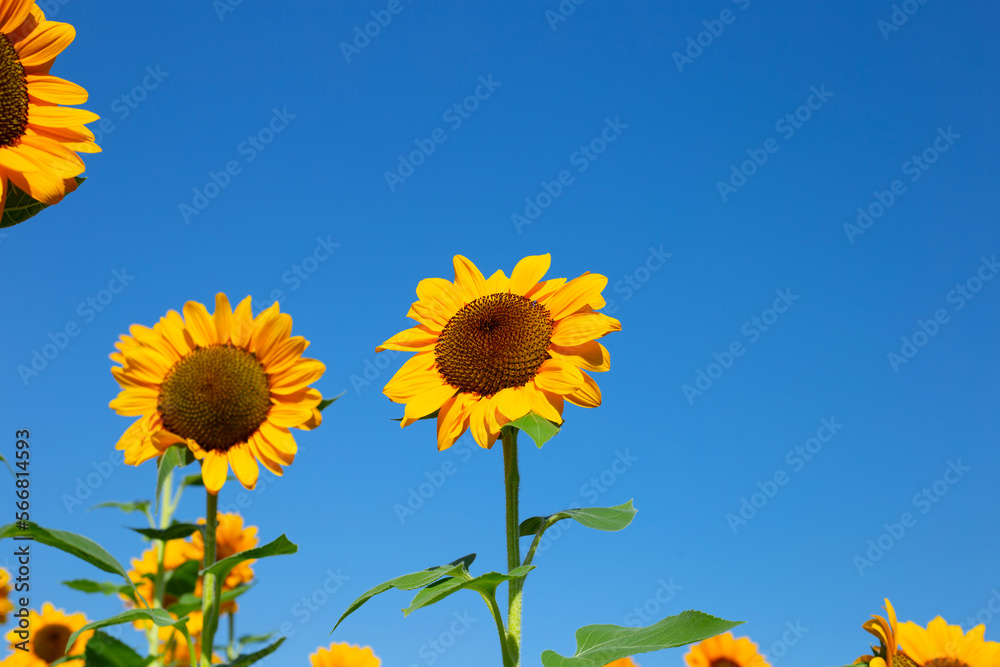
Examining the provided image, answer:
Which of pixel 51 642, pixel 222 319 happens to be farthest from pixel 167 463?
pixel 51 642

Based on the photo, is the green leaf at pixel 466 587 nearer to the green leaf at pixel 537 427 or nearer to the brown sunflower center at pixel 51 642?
the green leaf at pixel 537 427

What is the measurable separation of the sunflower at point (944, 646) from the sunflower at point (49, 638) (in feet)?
15.7

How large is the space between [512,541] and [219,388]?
1.83 meters

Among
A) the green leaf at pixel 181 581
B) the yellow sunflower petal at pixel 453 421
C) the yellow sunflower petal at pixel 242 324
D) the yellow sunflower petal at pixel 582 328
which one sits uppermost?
the yellow sunflower petal at pixel 242 324

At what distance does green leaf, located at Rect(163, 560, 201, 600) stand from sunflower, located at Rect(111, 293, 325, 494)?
128 cm

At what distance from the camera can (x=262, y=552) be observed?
130 inches

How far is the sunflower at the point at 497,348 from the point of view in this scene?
9.87ft

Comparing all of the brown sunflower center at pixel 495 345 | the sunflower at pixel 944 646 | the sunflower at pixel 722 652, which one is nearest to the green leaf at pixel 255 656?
the brown sunflower center at pixel 495 345

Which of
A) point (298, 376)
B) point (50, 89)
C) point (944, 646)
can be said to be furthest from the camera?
point (298, 376)

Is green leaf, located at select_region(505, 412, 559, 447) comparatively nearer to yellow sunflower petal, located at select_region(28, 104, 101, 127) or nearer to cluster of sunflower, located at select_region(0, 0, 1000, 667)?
cluster of sunflower, located at select_region(0, 0, 1000, 667)

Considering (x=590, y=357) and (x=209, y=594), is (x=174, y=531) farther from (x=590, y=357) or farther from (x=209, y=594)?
(x=590, y=357)

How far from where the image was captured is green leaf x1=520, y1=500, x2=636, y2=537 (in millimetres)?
2742

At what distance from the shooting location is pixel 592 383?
3.02 meters

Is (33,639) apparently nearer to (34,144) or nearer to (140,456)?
(140,456)
